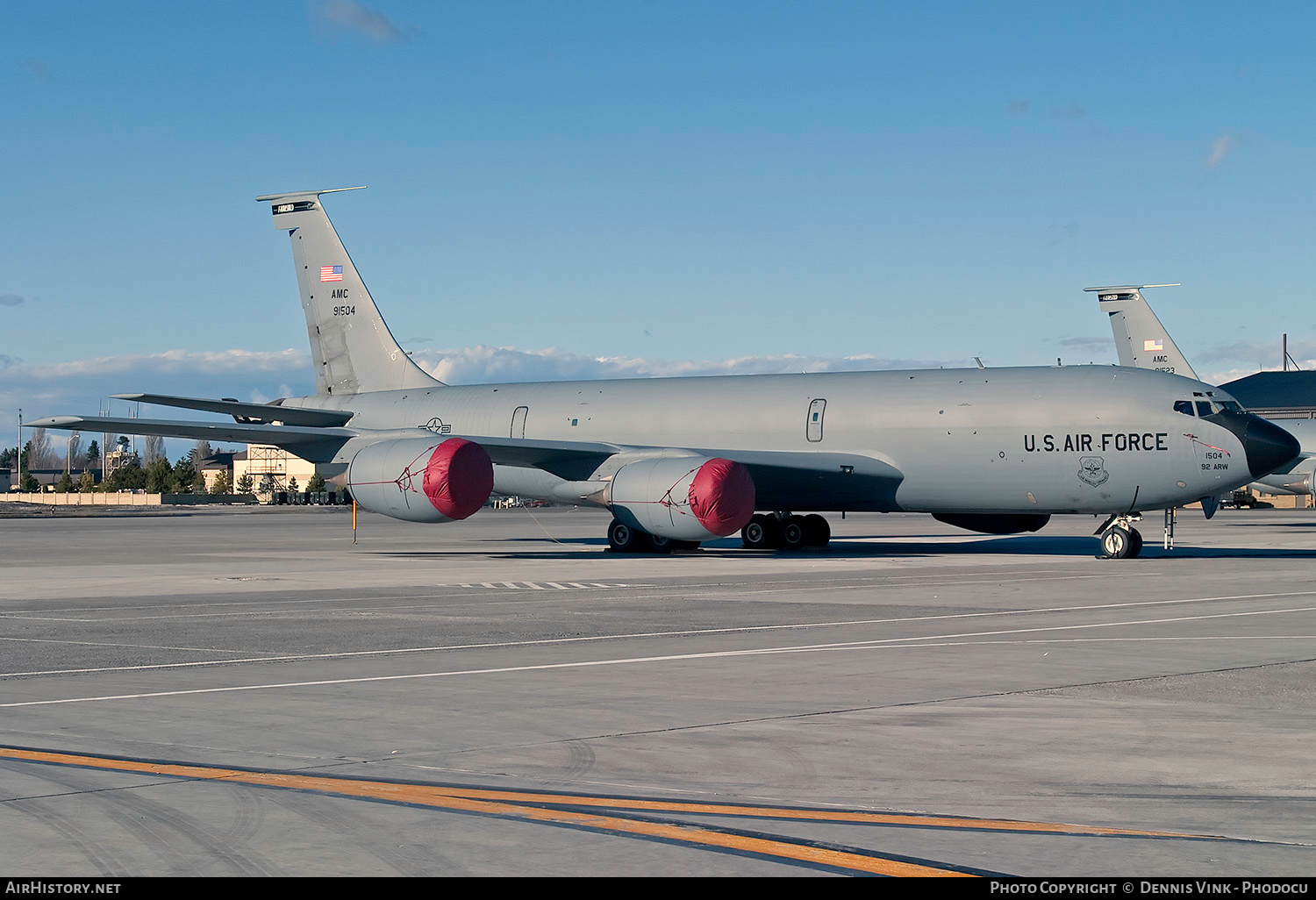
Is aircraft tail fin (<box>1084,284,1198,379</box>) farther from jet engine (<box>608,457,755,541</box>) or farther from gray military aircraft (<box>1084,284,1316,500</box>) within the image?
jet engine (<box>608,457,755,541</box>)

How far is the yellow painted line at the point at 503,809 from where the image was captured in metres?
6.25

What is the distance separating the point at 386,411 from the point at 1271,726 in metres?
34.1

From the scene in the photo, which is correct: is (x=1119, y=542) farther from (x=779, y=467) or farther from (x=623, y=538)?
(x=623, y=538)

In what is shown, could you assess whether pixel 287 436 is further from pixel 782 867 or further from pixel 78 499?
pixel 78 499

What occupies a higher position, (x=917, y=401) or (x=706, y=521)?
(x=917, y=401)

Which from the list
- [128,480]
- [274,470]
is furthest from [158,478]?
[274,470]

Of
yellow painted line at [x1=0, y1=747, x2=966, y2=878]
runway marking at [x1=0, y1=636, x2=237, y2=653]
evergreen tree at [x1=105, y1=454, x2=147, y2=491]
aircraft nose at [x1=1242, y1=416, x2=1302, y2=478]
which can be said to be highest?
aircraft nose at [x1=1242, y1=416, x2=1302, y2=478]

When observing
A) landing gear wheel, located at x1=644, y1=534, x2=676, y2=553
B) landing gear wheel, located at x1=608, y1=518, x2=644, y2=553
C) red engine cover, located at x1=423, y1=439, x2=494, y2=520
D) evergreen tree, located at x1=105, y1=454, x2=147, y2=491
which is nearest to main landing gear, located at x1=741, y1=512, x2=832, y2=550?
landing gear wheel, located at x1=644, y1=534, x2=676, y2=553

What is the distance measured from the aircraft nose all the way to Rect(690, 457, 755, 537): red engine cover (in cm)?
1068

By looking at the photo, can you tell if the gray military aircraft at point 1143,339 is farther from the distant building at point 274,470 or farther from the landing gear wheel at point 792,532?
the distant building at point 274,470

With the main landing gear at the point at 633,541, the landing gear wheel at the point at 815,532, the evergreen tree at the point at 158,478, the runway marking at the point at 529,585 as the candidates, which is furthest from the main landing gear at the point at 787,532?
the evergreen tree at the point at 158,478

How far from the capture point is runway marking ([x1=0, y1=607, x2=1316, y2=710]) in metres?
11.7
